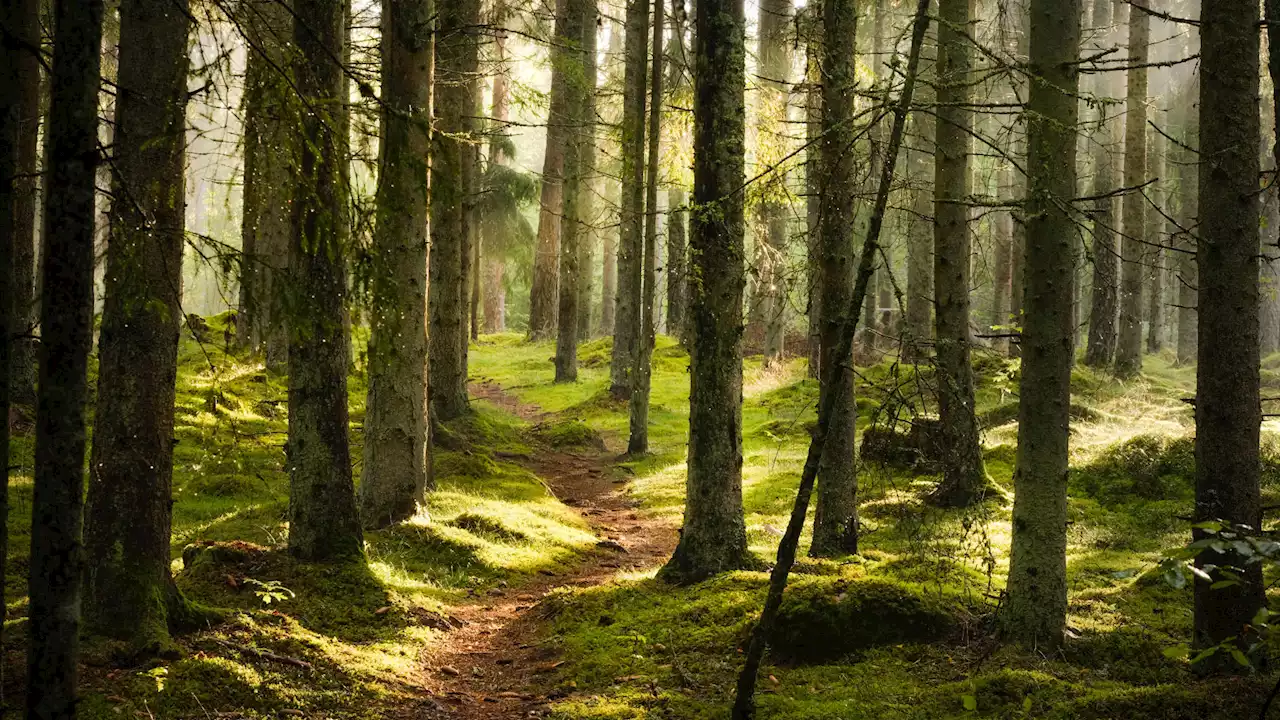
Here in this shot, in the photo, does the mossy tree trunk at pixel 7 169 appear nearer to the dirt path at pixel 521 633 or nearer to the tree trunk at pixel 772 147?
the dirt path at pixel 521 633

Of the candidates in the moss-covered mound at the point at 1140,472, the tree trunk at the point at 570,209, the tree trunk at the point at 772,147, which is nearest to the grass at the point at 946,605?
the moss-covered mound at the point at 1140,472

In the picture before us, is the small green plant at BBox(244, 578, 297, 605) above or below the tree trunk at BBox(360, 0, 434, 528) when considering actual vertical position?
below

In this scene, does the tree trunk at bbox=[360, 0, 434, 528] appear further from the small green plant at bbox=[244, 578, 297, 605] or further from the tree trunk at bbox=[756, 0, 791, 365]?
the tree trunk at bbox=[756, 0, 791, 365]

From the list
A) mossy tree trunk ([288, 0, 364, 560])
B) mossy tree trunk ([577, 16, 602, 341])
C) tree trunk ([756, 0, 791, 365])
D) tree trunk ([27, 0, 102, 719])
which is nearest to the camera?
tree trunk ([27, 0, 102, 719])

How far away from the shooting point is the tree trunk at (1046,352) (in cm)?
537

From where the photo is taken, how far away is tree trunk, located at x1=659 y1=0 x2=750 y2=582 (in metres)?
7.10

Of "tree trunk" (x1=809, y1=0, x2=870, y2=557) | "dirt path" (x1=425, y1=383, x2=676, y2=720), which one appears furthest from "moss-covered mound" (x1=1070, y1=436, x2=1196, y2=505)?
"dirt path" (x1=425, y1=383, x2=676, y2=720)

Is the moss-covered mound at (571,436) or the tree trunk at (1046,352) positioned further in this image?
the moss-covered mound at (571,436)

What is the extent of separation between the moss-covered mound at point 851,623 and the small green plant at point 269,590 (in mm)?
3385

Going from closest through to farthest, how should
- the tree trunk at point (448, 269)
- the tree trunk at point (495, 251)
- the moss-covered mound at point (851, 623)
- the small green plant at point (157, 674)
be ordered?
the small green plant at point (157, 674) < the moss-covered mound at point (851, 623) < the tree trunk at point (448, 269) < the tree trunk at point (495, 251)

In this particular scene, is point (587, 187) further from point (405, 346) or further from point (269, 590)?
point (269, 590)

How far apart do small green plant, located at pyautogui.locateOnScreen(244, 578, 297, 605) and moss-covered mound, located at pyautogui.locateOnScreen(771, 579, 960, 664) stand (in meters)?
3.38

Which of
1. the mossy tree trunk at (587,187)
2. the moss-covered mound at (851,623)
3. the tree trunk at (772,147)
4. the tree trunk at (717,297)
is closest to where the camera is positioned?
the moss-covered mound at (851,623)

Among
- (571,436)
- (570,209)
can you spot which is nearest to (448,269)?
(571,436)
